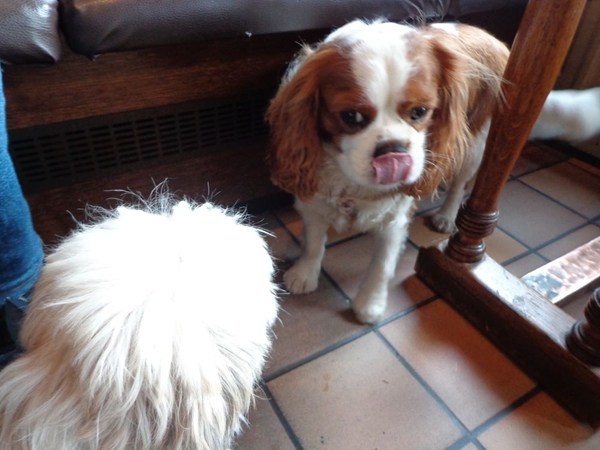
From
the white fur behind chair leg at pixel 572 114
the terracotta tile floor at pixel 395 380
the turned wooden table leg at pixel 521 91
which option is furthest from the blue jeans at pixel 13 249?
the white fur behind chair leg at pixel 572 114

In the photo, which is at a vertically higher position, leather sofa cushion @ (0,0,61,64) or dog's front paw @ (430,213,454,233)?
leather sofa cushion @ (0,0,61,64)

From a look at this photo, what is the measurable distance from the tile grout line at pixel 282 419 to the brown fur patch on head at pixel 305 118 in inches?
17.3

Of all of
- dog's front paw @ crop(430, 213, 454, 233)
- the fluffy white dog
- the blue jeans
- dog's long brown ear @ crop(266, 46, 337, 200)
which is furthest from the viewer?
dog's front paw @ crop(430, 213, 454, 233)

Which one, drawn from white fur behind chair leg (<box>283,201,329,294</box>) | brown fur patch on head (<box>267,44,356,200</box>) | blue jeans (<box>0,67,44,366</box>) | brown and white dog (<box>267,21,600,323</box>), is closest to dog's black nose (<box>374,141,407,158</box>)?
brown and white dog (<box>267,21,600,323</box>)

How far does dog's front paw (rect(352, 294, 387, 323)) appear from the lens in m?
1.10

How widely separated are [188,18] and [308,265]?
0.66 metres

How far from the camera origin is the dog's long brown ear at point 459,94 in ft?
2.98

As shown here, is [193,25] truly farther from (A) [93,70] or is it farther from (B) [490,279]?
(B) [490,279]

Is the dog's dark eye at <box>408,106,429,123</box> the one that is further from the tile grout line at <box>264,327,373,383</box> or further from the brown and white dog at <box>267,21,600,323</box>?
the tile grout line at <box>264,327,373,383</box>

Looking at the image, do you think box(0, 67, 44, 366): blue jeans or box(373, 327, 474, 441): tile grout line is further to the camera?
box(373, 327, 474, 441): tile grout line

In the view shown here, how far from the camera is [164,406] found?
0.47 m

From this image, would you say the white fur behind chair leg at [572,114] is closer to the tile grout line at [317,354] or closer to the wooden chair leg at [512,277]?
the wooden chair leg at [512,277]

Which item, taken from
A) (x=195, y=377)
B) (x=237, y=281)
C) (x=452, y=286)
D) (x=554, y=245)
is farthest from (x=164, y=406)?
(x=554, y=245)

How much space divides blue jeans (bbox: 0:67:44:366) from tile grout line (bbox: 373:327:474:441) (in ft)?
2.52
